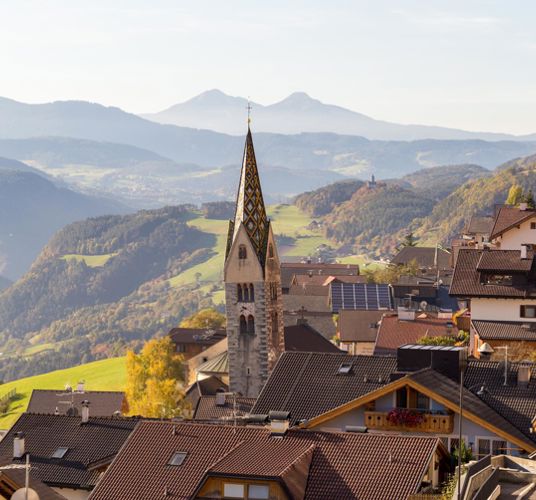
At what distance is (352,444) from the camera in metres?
38.6

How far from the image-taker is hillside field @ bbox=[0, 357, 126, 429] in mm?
159750

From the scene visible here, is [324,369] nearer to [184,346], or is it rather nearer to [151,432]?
[151,432]

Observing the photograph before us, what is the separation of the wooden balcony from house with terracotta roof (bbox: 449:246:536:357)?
77.8ft

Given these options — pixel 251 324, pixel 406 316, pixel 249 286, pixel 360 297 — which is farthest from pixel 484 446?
pixel 360 297

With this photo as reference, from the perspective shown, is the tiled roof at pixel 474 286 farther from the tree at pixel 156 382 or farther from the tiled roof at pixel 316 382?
the tree at pixel 156 382

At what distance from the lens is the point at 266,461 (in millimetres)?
37875

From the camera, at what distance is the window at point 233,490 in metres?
36.5

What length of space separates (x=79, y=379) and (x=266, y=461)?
138m

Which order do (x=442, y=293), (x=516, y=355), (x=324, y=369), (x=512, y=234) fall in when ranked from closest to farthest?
1. (x=324, y=369)
2. (x=516, y=355)
3. (x=512, y=234)
4. (x=442, y=293)

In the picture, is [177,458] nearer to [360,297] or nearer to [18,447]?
[18,447]

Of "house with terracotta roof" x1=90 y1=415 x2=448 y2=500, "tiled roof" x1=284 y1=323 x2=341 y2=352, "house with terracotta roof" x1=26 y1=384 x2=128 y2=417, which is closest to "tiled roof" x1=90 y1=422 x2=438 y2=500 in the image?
"house with terracotta roof" x1=90 y1=415 x2=448 y2=500

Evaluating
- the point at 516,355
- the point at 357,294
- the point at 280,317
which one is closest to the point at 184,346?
the point at 357,294

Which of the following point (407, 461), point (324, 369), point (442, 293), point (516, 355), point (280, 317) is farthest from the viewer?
point (442, 293)

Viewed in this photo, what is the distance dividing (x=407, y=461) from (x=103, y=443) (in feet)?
57.6
